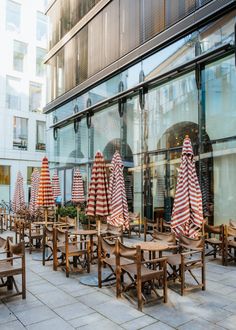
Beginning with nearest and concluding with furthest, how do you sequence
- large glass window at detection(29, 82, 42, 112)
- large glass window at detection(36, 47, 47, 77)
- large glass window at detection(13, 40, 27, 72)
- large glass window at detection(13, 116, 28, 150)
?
1. large glass window at detection(13, 116, 28, 150)
2. large glass window at detection(13, 40, 27, 72)
3. large glass window at detection(29, 82, 42, 112)
4. large glass window at detection(36, 47, 47, 77)

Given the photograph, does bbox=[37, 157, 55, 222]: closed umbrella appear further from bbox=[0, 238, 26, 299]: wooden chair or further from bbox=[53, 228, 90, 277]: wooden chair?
bbox=[0, 238, 26, 299]: wooden chair

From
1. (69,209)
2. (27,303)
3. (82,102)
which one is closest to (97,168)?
(27,303)

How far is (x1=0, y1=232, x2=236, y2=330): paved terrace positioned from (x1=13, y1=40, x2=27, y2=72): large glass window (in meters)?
26.6

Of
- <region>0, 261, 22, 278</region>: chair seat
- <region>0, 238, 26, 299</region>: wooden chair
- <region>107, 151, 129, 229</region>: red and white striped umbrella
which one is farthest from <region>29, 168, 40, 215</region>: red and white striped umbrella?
<region>0, 261, 22, 278</region>: chair seat

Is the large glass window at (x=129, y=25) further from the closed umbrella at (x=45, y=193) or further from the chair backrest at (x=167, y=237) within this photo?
the chair backrest at (x=167, y=237)

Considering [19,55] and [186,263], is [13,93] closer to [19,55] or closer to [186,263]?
[19,55]

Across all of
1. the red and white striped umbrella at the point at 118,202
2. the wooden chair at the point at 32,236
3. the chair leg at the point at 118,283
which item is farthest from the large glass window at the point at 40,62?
the chair leg at the point at 118,283

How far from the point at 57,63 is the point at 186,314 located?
68.4ft

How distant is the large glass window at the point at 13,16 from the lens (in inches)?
1129

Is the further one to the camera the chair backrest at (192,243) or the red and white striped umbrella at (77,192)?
the red and white striped umbrella at (77,192)

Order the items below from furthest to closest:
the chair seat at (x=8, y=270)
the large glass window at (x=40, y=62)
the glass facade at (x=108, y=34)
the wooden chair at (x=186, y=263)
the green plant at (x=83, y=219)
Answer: the large glass window at (x=40, y=62), the green plant at (x=83, y=219), the glass facade at (x=108, y=34), the wooden chair at (x=186, y=263), the chair seat at (x=8, y=270)

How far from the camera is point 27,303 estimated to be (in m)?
5.75

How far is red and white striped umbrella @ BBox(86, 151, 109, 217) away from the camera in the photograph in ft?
25.5

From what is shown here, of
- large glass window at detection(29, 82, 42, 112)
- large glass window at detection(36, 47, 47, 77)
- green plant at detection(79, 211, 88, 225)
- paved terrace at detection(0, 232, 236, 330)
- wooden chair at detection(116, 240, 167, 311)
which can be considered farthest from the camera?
large glass window at detection(36, 47, 47, 77)
